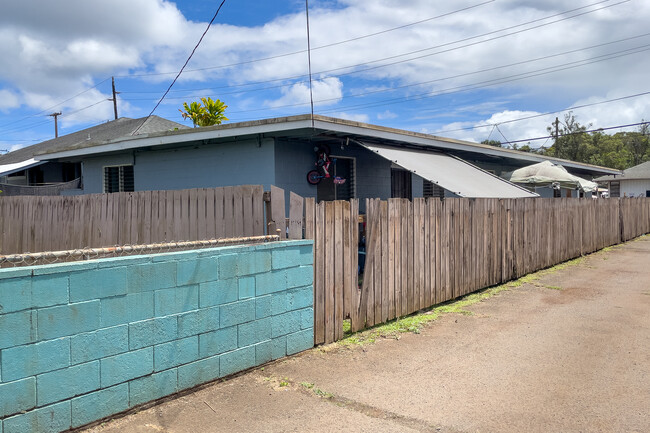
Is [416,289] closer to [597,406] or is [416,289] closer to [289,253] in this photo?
[289,253]

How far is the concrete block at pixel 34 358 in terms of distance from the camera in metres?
3.09

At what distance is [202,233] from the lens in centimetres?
646

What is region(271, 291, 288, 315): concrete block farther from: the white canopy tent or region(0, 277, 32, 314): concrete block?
the white canopy tent

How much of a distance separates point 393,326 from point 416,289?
0.83m

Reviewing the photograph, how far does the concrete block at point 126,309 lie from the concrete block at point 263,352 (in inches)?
46.3

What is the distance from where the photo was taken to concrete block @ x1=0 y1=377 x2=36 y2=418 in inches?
121

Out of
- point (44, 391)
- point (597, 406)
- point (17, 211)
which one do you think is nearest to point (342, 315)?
point (597, 406)

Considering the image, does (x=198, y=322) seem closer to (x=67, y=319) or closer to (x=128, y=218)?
(x=67, y=319)

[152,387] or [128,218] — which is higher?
[128,218]

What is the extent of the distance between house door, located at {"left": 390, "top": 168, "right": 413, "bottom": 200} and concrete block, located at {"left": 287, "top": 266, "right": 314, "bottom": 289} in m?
8.59

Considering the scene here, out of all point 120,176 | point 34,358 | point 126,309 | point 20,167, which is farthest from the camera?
point 20,167

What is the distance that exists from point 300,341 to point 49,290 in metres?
2.53

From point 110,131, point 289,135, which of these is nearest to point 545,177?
point 289,135

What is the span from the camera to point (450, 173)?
11.4 m
